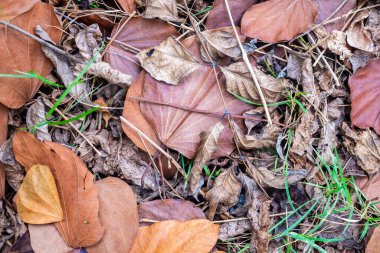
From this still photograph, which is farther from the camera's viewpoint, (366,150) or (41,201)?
(366,150)

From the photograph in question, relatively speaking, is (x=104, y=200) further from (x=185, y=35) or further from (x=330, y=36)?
(x=330, y=36)

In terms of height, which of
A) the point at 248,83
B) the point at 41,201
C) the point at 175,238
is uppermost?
the point at 248,83

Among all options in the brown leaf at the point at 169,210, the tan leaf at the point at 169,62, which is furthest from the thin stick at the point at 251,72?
the brown leaf at the point at 169,210

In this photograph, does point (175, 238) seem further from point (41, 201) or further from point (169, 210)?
point (41, 201)

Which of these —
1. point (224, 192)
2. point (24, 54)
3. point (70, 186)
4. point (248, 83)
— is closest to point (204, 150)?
point (224, 192)

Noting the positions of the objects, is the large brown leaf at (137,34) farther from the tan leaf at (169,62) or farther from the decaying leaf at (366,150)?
the decaying leaf at (366,150)

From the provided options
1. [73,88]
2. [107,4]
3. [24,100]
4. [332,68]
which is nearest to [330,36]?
[332,68]
